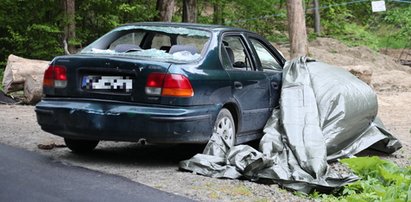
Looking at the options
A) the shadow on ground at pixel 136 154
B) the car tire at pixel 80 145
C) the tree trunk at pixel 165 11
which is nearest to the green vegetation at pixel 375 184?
the shadow on ground at pixel 136 154

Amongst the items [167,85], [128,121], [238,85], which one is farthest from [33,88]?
[167,85]

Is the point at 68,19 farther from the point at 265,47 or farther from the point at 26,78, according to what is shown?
the point at 265,47

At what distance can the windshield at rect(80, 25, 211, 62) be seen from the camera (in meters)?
6.96

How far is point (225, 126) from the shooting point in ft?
22.9

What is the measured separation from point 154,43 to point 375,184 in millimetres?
3207

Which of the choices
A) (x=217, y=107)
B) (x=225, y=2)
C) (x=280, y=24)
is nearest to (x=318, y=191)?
(x=217, y=107)

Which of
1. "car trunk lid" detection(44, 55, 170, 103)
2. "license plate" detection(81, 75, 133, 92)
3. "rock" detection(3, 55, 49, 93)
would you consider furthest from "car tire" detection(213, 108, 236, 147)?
"rock" detection(3, 55, 49, 93)

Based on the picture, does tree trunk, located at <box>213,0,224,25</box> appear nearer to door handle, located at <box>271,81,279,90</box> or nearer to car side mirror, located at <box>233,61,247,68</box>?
door handle, located at <box>271,81,279,90</box>

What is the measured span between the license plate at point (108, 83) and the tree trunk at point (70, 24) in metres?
11.8

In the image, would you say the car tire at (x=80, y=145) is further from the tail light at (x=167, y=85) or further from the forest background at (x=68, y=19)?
the forest background at (x=68, y=19)

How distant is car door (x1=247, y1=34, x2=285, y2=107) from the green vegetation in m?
1.54

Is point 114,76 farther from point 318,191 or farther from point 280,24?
point 280,24

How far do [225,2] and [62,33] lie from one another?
937 cm

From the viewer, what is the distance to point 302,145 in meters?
6.93
